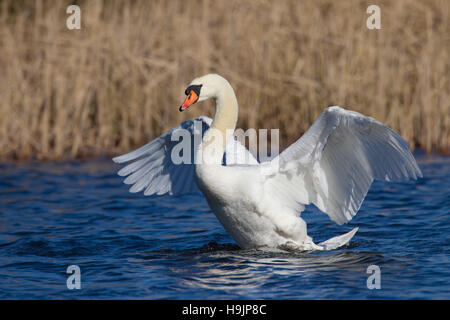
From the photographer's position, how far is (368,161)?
6258 millimetres

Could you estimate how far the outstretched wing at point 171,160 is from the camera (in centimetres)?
715

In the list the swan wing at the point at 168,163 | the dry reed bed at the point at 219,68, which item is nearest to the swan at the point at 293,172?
the swan wing at the point at 168,163

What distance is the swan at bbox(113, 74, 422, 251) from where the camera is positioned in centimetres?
592

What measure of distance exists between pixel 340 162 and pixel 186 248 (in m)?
1.65

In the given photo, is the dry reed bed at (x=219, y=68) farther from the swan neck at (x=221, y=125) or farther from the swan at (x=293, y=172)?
the swan neck at (x=221, y=125)

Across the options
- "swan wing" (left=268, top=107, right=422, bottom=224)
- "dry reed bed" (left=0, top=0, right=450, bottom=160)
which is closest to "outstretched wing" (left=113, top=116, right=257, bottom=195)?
"swan wing" (left=268, top=107, right=422, bottom=224)

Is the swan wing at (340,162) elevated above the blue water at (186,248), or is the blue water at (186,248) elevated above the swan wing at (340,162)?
the swan wing at (340,162)

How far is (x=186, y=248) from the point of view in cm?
697

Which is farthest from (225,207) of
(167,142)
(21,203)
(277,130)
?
(277,130)

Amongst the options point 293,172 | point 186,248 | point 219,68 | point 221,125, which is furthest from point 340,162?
point 219,68

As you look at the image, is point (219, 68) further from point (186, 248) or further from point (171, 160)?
point (186, 248)

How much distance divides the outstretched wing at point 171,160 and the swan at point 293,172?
1.77 feet

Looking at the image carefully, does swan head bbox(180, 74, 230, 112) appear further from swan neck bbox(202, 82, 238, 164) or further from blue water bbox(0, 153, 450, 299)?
blue water bbox(0, 153, 450, 299)

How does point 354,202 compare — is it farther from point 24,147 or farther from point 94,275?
point 24,147
